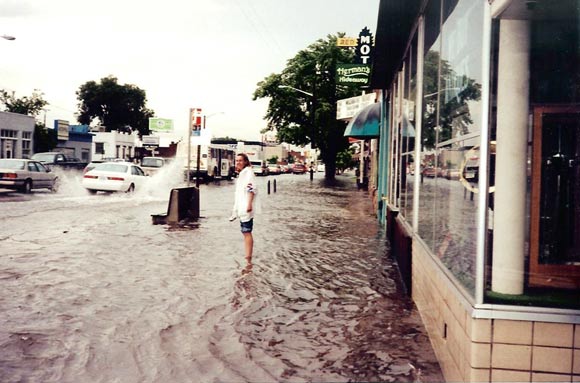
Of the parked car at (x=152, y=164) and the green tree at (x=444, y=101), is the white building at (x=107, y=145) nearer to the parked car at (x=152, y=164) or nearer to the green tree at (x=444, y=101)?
the parked car at (x=152, y=164)

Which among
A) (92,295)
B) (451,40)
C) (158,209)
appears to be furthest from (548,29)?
(158,209)

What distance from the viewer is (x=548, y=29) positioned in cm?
420

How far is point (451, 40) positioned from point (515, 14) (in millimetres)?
1735

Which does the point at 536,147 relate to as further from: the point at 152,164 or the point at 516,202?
the point at 152,164

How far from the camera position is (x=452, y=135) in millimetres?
5383

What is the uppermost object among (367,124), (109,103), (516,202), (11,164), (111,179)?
(109,103)

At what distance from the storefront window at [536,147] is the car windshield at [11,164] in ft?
81.1

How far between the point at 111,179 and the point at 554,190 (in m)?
22.9

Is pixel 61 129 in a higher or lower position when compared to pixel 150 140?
higher

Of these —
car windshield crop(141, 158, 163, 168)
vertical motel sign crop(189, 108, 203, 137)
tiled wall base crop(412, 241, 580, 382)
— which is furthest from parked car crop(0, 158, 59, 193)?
tiled wall base crop(412, 241, 580, 382)

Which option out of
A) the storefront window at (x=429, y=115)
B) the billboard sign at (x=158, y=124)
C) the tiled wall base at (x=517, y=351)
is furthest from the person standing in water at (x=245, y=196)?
the billboard sign at (x=158, y=124)

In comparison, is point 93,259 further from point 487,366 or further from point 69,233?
point 487,366

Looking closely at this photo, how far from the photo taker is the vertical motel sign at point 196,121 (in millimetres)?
18969

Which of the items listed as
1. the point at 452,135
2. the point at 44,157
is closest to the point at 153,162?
the point at 44,157
